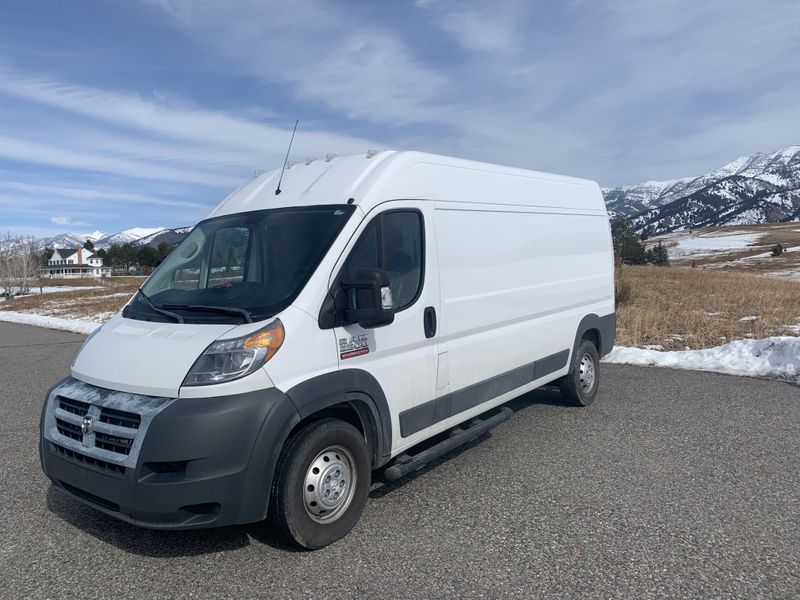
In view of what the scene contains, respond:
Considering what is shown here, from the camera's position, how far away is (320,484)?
11.5 feet

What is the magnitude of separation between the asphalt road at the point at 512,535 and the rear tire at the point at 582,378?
0.75m

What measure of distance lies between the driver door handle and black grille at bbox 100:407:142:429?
1.96 metres

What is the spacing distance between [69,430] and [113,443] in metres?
0.48

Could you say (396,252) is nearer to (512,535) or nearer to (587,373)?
(512,535)

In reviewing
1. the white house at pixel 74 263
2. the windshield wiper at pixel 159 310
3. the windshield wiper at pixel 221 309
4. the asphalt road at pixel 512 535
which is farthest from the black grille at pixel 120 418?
the white house at pixel 74 263

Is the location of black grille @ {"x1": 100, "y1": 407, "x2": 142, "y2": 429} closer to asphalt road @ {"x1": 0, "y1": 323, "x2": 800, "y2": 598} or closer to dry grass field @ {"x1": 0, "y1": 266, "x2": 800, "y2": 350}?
asphalt road @ {"x1": 0, "y1": 323, "x2": 800, "y2": 598}

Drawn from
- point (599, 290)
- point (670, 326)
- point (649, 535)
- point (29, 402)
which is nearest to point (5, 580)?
point (649, 535)

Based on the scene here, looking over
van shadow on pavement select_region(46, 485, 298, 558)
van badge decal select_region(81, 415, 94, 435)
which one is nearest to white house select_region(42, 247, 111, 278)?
van shadow on pavement select_region(46, 485, 298, 558)

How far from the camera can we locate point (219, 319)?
136 inches

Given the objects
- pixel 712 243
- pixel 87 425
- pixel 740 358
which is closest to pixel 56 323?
pixel 87 425

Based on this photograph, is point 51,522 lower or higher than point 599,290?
lower

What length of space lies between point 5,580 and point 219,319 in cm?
187

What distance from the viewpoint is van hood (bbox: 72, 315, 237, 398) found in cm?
320

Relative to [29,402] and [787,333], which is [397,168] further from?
[787,333]
